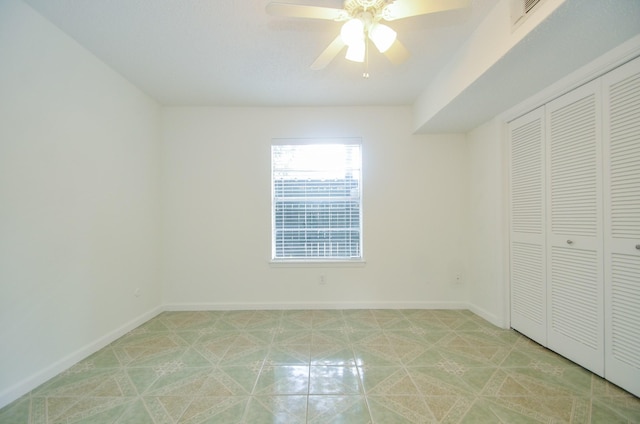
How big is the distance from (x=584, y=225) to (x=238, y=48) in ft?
9.95

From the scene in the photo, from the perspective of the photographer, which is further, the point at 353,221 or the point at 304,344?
the point at 353,221

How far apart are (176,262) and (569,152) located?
13.5 ft

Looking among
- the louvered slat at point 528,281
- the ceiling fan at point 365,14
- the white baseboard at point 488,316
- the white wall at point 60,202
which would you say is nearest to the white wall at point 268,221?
the white baseboard at point 488,316

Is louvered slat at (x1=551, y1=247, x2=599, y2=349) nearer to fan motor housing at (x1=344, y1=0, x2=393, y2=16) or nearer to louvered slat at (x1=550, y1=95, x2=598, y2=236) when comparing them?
louvered slat at (x1=550, y1=95, x2=598, y2=236)

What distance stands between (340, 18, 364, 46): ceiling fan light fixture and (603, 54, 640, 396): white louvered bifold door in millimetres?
1714

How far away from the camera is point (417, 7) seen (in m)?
1.42

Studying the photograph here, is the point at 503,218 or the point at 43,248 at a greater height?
the point at 503,218

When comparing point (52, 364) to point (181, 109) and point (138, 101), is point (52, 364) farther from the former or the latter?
point (181, 109)

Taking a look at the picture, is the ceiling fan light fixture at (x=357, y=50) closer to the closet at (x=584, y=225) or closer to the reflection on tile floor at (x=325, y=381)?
the closet at (x=584, y=225)

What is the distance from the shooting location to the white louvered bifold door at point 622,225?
5.29 feet

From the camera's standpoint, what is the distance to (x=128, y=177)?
8.86ft

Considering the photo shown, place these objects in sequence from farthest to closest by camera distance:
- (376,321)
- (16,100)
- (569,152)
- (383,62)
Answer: (376,321), (383,62), (569,152), (16,100)

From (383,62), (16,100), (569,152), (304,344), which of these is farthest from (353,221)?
(16,100)

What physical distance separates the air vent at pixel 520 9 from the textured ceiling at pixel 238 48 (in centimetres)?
23
